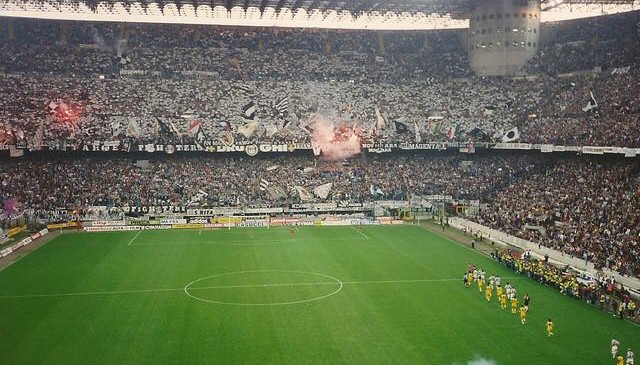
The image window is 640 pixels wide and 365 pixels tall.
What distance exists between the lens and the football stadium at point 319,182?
2467 cm

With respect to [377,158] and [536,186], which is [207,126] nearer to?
[377,158]

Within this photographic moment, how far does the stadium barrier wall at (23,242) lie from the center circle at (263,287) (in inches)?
575

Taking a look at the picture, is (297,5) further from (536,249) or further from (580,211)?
(536,249)

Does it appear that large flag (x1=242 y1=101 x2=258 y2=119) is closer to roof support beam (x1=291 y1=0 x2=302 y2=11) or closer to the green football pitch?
roof support beam (x1=291 y1=0 x2=302 y2=11)

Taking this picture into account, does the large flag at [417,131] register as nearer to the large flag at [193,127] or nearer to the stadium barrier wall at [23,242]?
the large flag at [193,127]

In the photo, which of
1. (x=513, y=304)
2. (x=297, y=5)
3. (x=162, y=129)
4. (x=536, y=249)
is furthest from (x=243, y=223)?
(x=513, y=304)

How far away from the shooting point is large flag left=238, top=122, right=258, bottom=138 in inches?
2408

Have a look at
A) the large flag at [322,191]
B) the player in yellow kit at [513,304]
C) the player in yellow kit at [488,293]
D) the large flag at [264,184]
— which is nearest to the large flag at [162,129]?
the large flag at [264,184]

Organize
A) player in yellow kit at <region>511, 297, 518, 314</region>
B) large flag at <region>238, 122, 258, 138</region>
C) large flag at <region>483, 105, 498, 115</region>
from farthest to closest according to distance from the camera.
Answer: large flag at <region>483, 105, 498, 115</region>, large flag at <region>238, 122, 258, 138</region>, player in yellow kit at <region>511, 297, 518, 314</region>

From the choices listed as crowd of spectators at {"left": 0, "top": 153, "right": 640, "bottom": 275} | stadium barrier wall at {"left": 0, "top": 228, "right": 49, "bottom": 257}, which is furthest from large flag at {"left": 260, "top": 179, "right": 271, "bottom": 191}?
stadium barrier wall at {"left": 0, "top": 228, "right": 49, "bottom": 257}

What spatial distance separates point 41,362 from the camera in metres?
20.8

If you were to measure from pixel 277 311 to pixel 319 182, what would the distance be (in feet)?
110

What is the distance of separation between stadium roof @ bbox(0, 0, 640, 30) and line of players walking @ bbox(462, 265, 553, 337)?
37525 millimetres

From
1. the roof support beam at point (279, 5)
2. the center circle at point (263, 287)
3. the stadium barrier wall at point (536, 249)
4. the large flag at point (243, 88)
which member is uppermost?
the roof support beam at point (279, 5)
